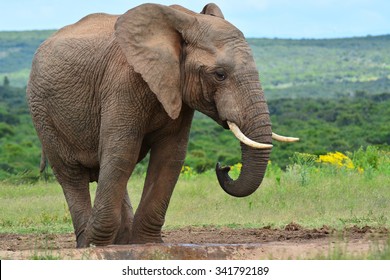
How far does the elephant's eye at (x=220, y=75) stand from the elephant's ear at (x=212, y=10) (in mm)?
819

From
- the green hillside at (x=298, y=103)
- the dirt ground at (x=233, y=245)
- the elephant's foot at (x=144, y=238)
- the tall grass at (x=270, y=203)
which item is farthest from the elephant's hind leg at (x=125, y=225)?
the green hillside at (x=298, y=103)

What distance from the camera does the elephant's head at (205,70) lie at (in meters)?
8.55

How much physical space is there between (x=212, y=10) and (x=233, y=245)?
2065 millimetres

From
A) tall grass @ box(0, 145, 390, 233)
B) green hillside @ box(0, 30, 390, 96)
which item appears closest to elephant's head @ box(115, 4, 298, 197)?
tall grass @ box(0, 145, 390, 233)

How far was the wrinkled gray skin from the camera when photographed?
8.70 metres

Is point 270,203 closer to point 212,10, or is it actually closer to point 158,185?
point 158,185

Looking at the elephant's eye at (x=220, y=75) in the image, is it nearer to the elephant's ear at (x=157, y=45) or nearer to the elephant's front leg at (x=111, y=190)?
the elephant's ear at (x=157, y=45)

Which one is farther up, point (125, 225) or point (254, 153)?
point (254, 153)

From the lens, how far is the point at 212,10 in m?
9.46

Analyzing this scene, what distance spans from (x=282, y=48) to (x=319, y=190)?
110395 mm

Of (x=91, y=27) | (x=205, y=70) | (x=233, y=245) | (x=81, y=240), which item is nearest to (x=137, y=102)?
(x=205, y=70)

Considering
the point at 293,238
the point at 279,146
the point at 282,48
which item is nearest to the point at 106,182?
the point at 293,238

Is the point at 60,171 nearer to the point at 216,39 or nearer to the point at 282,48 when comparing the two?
the point at 216,39

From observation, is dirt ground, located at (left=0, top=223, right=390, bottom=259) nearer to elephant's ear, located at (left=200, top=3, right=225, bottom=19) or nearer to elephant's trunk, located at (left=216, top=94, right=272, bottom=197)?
elephant's trunk, located at (left=216, top=94, right=272, bottom=197)
